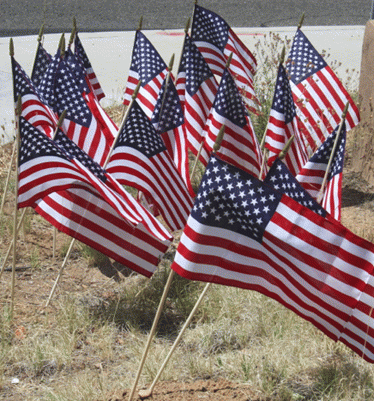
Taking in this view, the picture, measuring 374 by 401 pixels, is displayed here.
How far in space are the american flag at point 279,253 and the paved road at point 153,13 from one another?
10.6m

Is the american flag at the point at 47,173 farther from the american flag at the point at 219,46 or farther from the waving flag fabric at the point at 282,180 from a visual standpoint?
the american flag at the point at 219,46

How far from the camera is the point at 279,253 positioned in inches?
151

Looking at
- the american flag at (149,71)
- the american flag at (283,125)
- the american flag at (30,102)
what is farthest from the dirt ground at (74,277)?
the american flag at (149,71)

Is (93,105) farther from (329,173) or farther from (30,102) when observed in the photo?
(329,173)

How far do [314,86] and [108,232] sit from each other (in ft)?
9.80

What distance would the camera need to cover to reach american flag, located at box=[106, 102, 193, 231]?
5.09 metres

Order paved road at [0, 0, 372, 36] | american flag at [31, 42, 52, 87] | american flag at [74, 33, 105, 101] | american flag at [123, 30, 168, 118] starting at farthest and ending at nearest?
paved road at [0, 0, 372, 36] < american flag at [74, 33, 105, 101] < american flag at [123, 30, 168, 118] < american flag at [31, 42, 52, 87]

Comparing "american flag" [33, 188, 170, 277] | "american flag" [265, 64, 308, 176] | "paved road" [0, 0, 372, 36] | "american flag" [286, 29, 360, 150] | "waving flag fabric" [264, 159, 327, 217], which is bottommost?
"american flag" [33, 188, 170, 277]

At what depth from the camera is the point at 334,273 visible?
380cm

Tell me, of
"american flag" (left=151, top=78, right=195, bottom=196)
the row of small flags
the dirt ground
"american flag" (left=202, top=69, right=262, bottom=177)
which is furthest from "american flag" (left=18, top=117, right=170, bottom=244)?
"american flag" (left=151, top=78, right=195, bottom=196)

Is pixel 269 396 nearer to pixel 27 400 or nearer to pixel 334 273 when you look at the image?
pixel 334 273

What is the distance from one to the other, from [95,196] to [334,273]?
68.2 inches

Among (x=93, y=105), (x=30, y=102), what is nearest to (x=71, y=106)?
(x=30, y=102)

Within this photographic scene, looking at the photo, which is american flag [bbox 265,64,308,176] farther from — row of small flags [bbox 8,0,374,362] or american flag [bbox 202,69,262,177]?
american flag [bbox 202,69,262,177]
